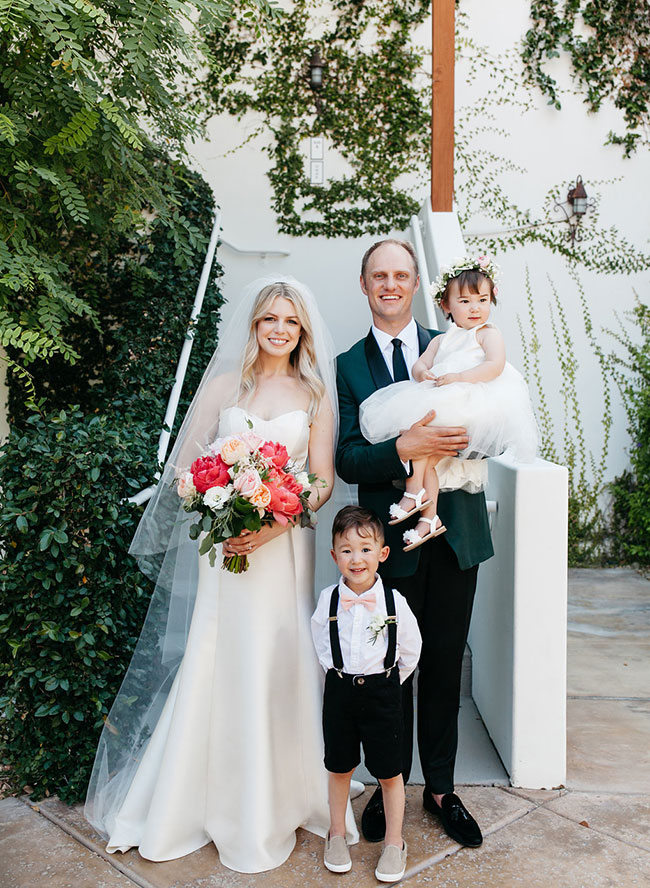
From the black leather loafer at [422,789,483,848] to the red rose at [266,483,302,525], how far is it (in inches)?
44.9

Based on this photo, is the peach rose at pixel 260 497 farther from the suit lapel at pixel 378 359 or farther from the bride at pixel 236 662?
the suit lapel at pixel 378 359

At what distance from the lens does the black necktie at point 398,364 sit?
8.89ft

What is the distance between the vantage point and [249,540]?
247 centimetres

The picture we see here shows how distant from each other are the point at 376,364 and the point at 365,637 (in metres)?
0.95

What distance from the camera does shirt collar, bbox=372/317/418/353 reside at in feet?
8.93

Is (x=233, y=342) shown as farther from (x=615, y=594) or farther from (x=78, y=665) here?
(x=615, y=594)

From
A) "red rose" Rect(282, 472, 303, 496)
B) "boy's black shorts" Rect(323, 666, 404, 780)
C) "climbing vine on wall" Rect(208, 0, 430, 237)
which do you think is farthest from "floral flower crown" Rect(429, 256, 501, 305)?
"climbing vine on wall" Rect(208, 0, 430, 237)

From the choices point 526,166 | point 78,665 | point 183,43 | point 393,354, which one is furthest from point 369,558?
point 526,166

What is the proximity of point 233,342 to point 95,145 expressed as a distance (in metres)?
1.51

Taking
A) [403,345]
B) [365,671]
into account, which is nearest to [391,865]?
[365,671]

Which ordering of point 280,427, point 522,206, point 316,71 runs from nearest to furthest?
1. point 280,427
2. point 316,71
3. point 522,206

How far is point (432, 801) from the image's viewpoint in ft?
8.79

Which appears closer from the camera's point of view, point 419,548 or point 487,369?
point 487,369

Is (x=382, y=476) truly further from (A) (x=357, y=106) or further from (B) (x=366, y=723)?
(A) (x=357, y=106)
